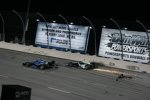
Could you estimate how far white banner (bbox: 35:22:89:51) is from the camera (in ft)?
171

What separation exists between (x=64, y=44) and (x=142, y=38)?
11.3 m

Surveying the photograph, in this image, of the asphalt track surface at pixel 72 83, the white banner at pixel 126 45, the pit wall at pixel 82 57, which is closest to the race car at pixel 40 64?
the asphalt track surface at pixel 72 83

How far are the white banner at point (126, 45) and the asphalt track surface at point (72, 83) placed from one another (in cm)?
1060

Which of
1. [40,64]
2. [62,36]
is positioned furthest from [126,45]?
[40,64]

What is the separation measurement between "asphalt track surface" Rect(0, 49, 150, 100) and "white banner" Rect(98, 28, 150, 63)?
1060cm

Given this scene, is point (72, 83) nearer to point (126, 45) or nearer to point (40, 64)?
point (40, 64)

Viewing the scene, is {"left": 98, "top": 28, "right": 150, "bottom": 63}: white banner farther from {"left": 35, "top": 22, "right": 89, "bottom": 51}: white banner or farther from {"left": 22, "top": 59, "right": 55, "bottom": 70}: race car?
{"left": 22, "top": 59, "right": 55, "bottom": 70}: race car

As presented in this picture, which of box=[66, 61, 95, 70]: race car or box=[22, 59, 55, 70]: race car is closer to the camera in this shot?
box=[22, 59, 55, 70]: race car

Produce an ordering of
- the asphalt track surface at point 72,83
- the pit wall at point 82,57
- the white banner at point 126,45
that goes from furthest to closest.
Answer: the white banner at point 126,45 → the pit wall at point 82,57 → the asphalt track surface at point 72,83

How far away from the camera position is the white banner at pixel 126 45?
4650 centimetres

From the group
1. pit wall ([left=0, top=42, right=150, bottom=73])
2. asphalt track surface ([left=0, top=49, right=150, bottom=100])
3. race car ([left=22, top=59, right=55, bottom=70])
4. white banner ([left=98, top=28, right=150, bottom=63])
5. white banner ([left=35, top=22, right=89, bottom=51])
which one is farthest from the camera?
white banner ([left=35, top=22, right=89, bottom=51])

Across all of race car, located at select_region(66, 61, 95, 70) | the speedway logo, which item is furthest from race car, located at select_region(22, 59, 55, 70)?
the speedway logo

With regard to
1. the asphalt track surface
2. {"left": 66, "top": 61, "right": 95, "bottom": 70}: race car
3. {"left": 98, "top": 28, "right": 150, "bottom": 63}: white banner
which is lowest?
the asphalt track surface

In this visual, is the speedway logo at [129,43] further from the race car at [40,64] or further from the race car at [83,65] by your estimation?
the race car at [40,64]
